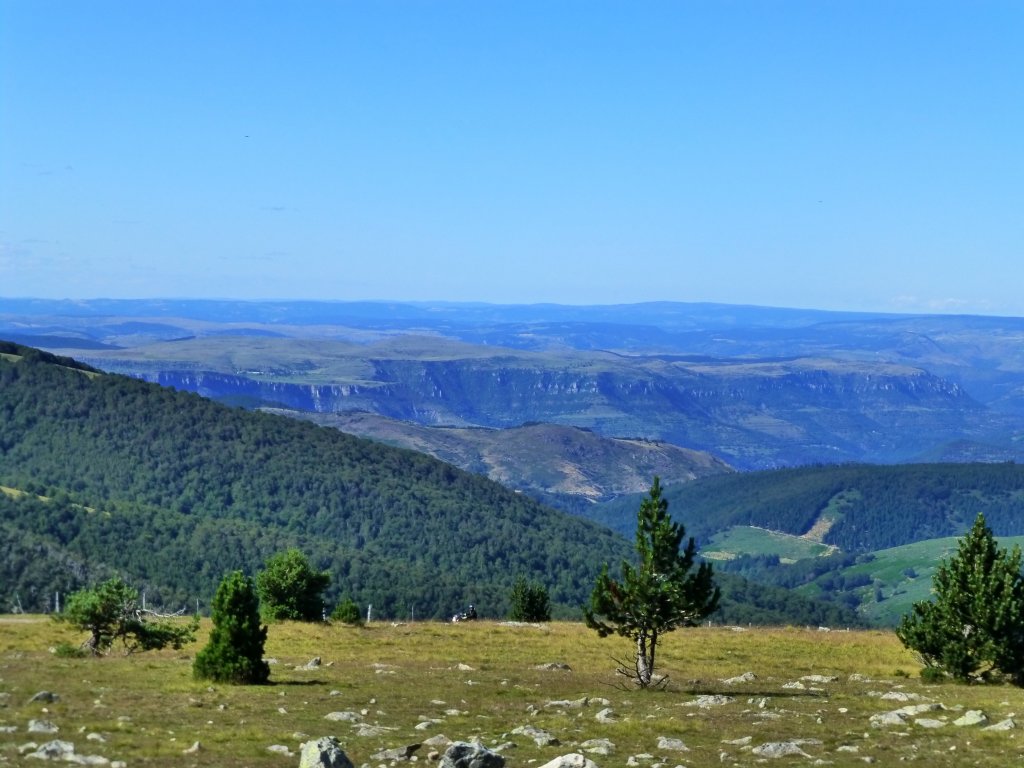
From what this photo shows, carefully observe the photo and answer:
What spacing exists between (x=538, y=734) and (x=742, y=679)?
20.9 m

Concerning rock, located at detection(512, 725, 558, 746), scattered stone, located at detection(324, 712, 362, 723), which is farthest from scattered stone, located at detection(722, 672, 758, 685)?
scattered stone, located at detection(324, 712, 362, 723)

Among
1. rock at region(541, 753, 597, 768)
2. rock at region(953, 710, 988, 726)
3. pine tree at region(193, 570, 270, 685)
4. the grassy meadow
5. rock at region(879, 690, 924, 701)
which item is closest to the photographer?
rock at region(541, 753, 597, 768)

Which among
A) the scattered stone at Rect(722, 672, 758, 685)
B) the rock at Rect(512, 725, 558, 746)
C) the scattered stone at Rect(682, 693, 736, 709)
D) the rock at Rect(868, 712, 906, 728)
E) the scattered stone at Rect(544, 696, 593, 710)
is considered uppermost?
the rock at Rect(512, 725, 558, 746)

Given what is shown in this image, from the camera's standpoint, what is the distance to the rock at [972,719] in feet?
99.9

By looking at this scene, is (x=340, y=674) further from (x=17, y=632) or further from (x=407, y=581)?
(x=407, y=581)

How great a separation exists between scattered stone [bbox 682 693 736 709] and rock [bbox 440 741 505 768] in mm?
13605

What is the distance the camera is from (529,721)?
1233 inches

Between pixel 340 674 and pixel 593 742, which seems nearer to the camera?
pixel 593 742

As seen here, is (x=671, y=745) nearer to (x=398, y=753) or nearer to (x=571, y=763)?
(x=571, y=763)

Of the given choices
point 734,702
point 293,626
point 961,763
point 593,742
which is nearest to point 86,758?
point 593,742

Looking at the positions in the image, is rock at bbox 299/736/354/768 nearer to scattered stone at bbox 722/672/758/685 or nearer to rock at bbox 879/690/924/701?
rock at bbox 879/690/924/701

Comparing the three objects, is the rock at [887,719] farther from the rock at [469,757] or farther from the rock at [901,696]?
the rock at [469,757]

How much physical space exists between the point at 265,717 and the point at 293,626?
32.2m

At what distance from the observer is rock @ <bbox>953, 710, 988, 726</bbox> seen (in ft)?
99.9
